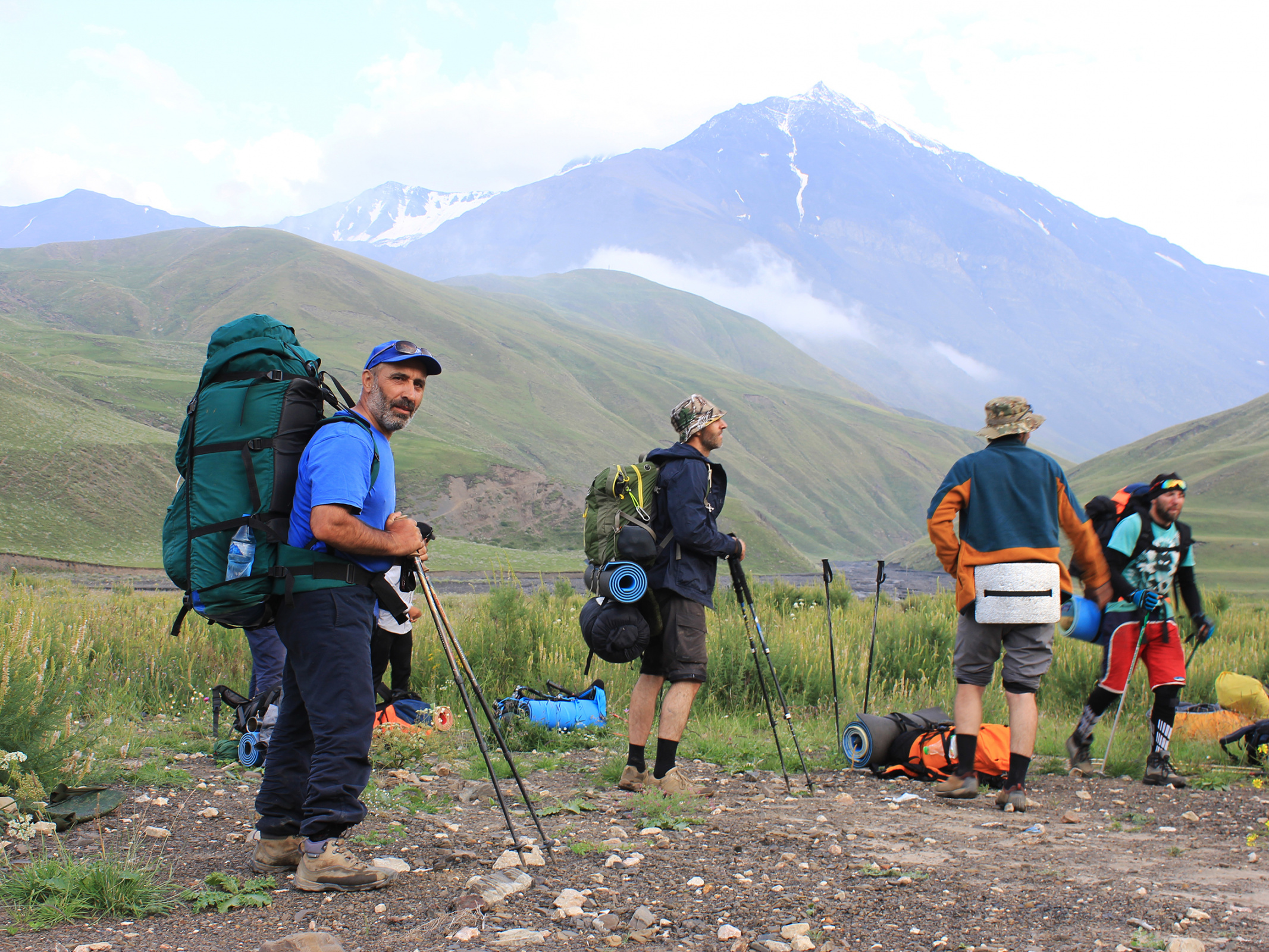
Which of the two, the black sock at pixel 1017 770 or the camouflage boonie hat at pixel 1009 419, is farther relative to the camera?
the camouflage boonie hat at pixel 1009 419

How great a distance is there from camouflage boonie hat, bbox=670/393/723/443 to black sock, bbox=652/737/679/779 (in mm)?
1804

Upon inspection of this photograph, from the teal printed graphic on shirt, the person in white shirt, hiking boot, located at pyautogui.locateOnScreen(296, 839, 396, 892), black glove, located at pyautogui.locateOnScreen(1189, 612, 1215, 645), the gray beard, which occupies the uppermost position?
the gray beard

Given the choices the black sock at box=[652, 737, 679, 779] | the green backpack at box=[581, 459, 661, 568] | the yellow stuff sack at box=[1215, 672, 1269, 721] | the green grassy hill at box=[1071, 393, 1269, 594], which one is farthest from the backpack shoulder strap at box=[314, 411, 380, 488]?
the green grassy hill at box=[1071, 393, 1269, 594]

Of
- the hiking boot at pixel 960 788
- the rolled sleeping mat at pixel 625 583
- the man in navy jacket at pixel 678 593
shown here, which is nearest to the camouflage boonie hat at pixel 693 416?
the man in navy jacket at pixel 678 593

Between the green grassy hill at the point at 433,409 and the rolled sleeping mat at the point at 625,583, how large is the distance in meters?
33.5

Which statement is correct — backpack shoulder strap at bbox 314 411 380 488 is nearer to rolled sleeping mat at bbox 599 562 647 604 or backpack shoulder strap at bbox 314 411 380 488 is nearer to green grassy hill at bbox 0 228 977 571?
rolled sleeping mat at bbox 599 562 647 604

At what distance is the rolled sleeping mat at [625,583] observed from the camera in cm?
513

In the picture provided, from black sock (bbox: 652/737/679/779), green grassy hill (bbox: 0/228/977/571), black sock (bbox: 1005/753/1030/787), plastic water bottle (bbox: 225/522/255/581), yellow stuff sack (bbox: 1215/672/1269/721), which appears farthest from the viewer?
green grassy hill (bbox: 0/228/977/571)

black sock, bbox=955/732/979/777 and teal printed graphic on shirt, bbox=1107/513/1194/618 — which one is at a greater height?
teal printed graphic on shirt, bbox=1107/513/1194/618

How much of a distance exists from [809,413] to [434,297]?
209 ft

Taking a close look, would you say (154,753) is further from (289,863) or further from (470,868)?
(470,868)

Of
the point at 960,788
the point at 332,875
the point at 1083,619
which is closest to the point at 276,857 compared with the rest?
the point at 332,875

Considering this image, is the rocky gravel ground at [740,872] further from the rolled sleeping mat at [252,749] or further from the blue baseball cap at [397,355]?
the blue baseball cap at [397,355]

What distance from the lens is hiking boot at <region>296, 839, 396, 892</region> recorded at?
3.50 m
